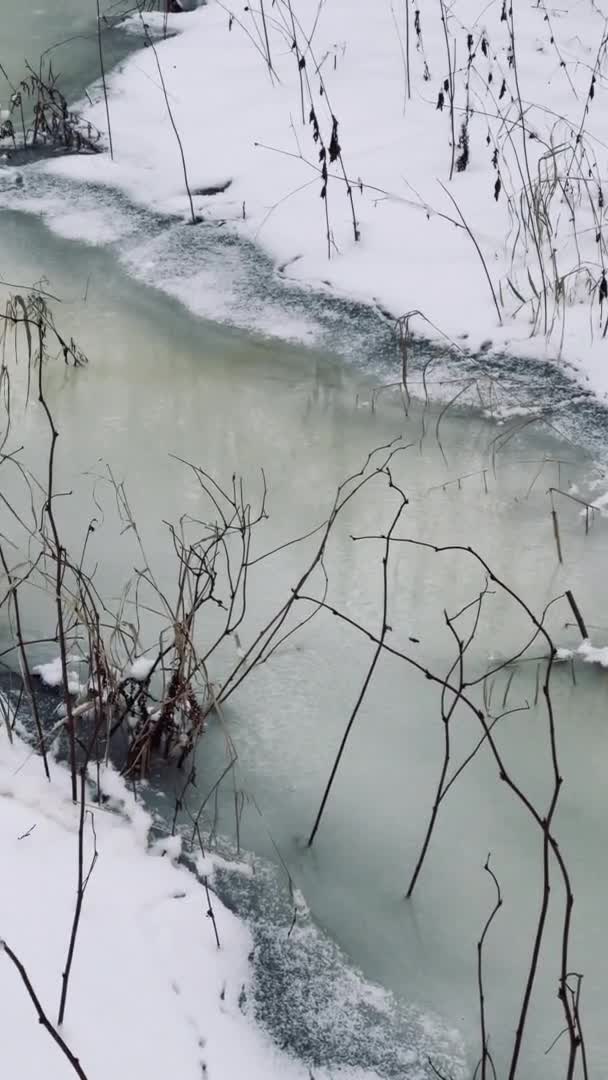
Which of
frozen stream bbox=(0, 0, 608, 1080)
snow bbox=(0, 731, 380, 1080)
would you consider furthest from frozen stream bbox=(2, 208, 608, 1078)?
snow bbox=(0, 731, 380, 1080)

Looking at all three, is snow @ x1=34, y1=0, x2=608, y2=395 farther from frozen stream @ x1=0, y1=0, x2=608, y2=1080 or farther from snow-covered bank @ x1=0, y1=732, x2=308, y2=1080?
snow-covered bank @ x1=0, y1=732, x2=308, y2=1080

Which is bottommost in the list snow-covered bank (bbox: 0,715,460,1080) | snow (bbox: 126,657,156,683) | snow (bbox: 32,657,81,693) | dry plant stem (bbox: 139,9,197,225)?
snow-covered bank (bbox: 0,715,460,1080)

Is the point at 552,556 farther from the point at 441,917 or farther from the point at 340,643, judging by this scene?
the point at 441,917

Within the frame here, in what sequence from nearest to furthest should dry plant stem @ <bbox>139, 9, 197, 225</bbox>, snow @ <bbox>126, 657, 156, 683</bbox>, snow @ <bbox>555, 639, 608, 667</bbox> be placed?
snow @ <bbox>126, 657, 156, 683</bbox>
snow @ <bbox>555, 639, 608, 667</bbox>
dry plant stem @ <bbox>139, 9, 197, 225</bbox>

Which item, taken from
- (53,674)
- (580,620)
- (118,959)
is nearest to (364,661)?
(580,620)

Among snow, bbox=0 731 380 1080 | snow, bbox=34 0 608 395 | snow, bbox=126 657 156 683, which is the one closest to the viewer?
snow, bbox=0 731 380 1080

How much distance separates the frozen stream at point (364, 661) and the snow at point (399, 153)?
0.42m

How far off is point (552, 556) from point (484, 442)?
0.57 meters

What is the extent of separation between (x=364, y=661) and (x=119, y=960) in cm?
97

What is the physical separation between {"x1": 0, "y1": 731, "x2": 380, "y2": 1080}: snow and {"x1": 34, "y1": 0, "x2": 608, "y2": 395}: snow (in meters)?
2.11

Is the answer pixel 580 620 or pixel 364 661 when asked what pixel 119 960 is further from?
pixel 580 620

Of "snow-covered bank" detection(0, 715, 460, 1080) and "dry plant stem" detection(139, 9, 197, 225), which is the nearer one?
"snow-covered bank" detection(0, 715, 460, 1080)

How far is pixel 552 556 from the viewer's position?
9.25 feet

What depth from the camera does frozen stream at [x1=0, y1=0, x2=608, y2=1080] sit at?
1880mm
